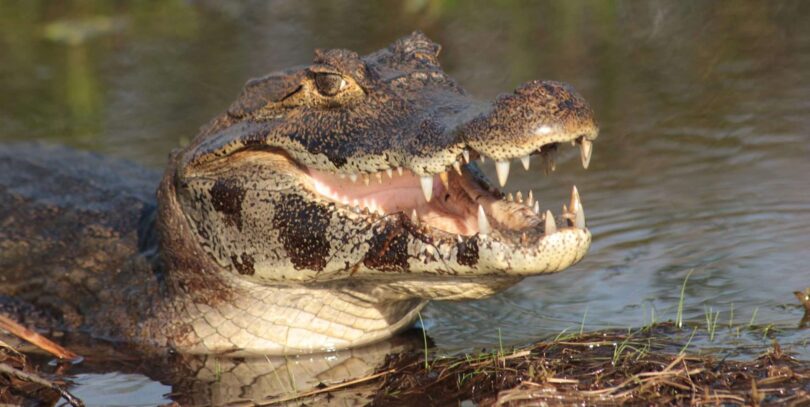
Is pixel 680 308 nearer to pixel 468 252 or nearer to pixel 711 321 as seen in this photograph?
pixel 711 321

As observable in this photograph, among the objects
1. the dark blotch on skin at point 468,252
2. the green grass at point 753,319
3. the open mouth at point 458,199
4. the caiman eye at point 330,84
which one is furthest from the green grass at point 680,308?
the caiman eye at point 330,84

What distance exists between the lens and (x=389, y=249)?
423cm

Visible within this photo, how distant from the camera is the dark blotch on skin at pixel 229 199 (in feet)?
15.4

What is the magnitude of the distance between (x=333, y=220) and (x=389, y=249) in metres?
0.28

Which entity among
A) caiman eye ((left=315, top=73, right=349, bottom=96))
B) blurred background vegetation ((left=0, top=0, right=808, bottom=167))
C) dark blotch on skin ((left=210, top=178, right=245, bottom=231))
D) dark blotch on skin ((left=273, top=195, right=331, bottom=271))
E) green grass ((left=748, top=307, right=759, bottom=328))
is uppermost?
blurred background vegetation ((left=0, top=0, right=808, bottom=167))

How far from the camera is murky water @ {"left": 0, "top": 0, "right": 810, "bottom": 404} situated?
5180mm

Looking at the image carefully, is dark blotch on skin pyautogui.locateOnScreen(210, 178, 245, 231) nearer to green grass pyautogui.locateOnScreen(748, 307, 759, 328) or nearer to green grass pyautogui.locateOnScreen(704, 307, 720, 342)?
green grass pyautogui.locateOnScreen(704, 307, 720, 342)

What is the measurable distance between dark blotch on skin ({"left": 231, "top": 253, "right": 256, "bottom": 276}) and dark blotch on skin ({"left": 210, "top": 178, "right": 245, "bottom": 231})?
11cm

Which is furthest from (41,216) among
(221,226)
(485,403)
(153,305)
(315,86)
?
(485,403)

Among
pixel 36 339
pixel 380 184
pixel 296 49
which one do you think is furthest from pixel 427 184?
pixel 296 49

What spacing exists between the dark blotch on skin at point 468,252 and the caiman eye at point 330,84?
0.90 metres

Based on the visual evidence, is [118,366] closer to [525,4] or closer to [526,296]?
[526,296]

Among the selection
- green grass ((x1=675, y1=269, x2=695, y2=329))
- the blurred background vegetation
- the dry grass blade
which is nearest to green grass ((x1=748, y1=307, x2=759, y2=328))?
green grass ((x1=675, y1=269, x2=695, y2=329))

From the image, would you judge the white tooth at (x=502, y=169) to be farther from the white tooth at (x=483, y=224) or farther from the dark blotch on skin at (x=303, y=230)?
the dark blotch on skin at (x=303, y=230)
